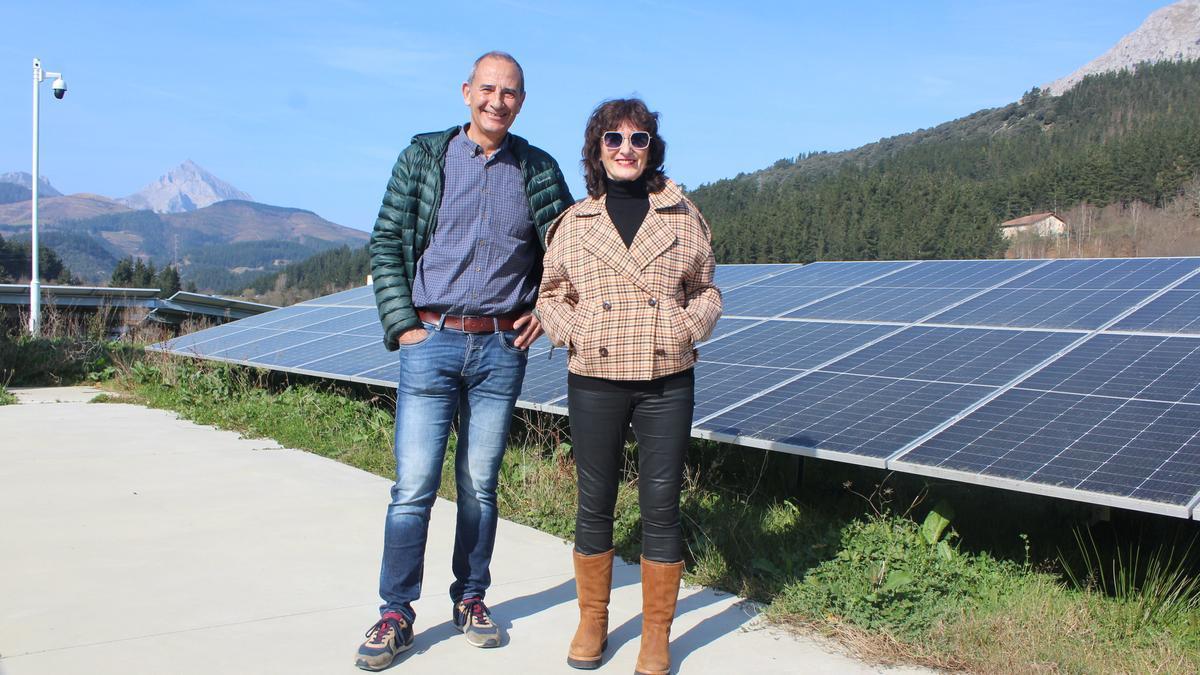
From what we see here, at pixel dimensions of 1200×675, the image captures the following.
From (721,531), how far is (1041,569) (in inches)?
57.6

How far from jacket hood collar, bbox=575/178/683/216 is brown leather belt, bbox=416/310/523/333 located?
51 cm

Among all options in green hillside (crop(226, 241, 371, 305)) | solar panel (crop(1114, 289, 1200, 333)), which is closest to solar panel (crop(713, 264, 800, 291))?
solar panel (crop(1114, 289, 1200, 333))

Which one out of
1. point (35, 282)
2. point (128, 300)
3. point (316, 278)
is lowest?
point (316, 278)

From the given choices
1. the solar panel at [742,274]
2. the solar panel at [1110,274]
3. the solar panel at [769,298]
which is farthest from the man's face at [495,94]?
the solar panel at [742,274]

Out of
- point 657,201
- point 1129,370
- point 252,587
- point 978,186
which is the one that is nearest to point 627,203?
point 657,201

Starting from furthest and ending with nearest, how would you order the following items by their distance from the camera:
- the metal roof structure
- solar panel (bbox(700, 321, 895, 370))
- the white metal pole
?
1. the metal roof structure
2. the white metal pole
3. solar panel (bbox(700, 321, 895, 370))

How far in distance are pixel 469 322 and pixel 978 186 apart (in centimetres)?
8040

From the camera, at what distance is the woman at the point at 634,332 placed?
3.40m

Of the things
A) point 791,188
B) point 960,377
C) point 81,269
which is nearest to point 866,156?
point 791,188

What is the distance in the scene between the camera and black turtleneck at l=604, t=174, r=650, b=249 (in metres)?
3.49

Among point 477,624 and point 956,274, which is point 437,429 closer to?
point 477,624

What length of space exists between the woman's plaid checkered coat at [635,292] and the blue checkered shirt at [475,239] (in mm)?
253

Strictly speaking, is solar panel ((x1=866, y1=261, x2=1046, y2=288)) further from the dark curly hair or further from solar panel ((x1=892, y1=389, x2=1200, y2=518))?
the dark curly hair

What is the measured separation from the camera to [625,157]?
3.45 m
